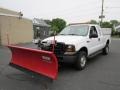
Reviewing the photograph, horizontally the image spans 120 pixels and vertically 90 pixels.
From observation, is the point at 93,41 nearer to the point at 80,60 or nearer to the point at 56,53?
the point at 80,60

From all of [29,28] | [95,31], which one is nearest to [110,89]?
[95,31]

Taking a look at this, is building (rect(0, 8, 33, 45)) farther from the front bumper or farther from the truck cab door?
the front bumper

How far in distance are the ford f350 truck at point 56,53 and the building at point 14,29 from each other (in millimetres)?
10553

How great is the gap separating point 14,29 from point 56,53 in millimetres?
13544

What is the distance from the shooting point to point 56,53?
6.63 m

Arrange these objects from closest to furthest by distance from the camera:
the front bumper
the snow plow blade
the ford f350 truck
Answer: the snow plow blade < the ford f350 truck < the front bumper

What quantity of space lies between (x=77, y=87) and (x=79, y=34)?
3057 millimetres

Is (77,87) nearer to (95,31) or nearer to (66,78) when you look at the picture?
(66,78)

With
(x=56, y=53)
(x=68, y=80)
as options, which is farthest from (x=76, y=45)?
(x=68, y=80)

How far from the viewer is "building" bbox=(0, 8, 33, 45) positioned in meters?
17.6

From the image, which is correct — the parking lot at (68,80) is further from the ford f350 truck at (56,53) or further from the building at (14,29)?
the building at (14,29)

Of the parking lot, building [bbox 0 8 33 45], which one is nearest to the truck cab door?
the parking lot

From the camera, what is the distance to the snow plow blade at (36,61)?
502cm

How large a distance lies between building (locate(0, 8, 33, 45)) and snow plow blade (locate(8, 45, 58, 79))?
10.9 m
